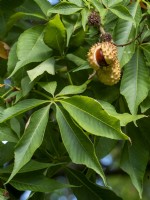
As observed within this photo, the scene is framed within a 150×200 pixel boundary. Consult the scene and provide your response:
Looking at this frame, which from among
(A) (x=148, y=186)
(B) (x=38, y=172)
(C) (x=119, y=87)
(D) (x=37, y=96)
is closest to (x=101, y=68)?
(C) (x=119, y=87)

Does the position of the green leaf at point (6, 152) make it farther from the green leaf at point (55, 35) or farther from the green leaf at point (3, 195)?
the green leaf at point (55, 35)

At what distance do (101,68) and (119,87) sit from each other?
11 centimetres

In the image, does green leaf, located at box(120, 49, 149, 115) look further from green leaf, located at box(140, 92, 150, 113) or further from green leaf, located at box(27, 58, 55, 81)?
green leaf, located at box(27, 58, 55, 81)

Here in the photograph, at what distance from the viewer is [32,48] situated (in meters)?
1.55

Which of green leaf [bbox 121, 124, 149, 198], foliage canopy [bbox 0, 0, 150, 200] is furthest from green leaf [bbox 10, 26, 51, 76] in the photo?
green leaf [bbox 121, 124, 149, 198]

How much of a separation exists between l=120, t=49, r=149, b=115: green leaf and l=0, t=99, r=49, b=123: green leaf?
243 millimetres

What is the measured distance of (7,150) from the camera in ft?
4.92

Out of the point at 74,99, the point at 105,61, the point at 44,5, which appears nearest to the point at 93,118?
the point at 74,99

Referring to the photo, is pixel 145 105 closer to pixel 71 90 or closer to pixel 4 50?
pixel 71 90

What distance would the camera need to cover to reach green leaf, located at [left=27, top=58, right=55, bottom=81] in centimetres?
143

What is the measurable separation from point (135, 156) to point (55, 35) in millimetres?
418

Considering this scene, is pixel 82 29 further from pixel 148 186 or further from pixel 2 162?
pixel 148 186

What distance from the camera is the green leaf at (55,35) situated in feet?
4.87

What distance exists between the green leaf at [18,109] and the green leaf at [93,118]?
0.08m
